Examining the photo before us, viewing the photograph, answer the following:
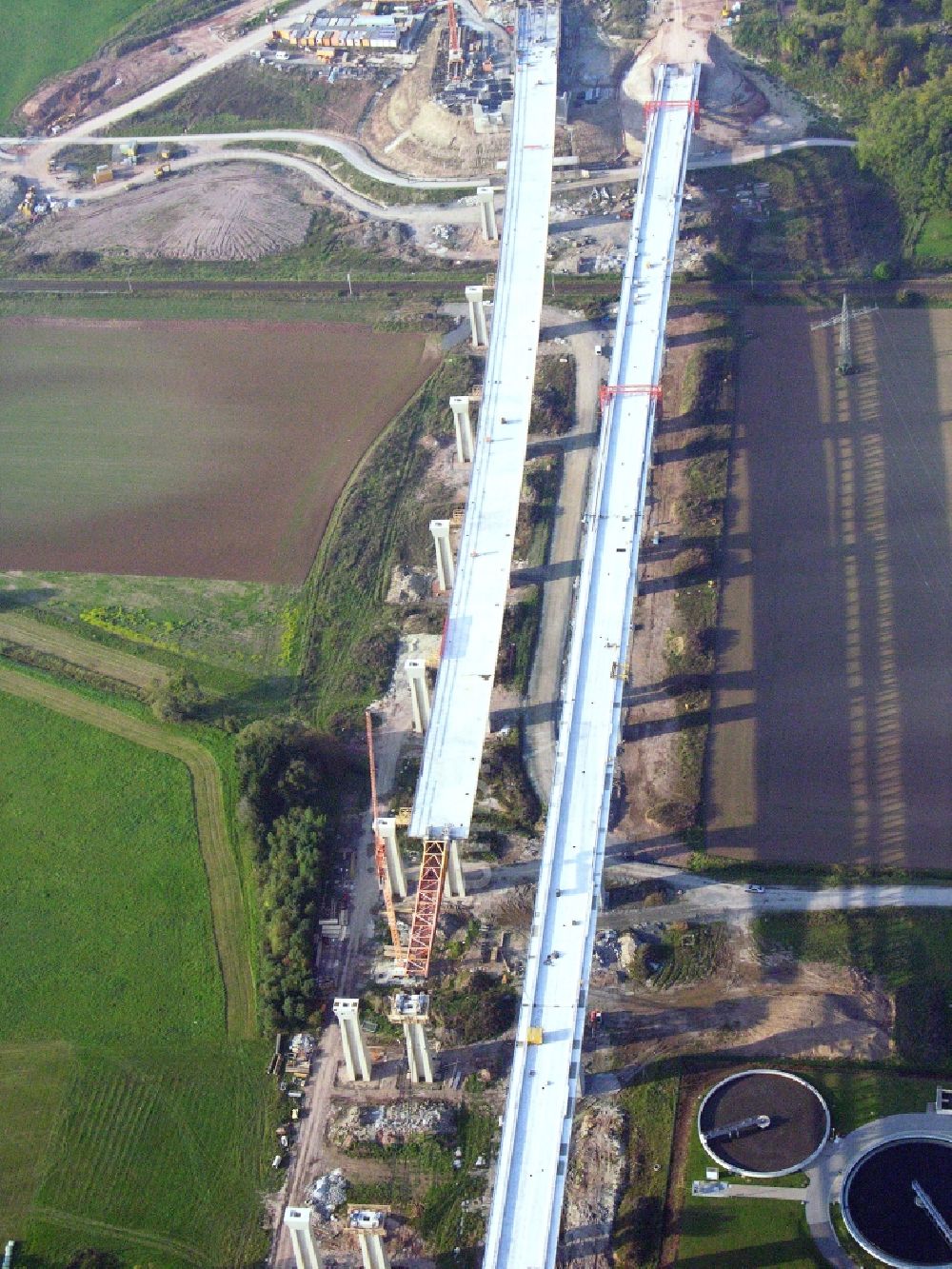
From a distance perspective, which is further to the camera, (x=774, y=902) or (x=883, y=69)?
(x=883, y=69)

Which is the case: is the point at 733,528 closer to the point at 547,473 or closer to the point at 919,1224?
the point at 547,473

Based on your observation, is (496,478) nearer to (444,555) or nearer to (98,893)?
(444,555)

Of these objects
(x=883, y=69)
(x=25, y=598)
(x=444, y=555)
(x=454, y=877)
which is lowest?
(x=454, y=877)

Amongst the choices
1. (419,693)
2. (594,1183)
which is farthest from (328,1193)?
(419,693)

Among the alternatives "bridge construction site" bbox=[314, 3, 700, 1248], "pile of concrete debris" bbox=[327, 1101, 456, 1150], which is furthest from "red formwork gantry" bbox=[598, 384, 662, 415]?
"pile of concrete debris" bbox=[327, 1101, 456, 1150]

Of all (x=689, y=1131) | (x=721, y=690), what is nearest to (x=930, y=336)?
(x=721, y=690)

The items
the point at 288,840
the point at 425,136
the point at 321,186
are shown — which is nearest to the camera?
the point at 288,840
